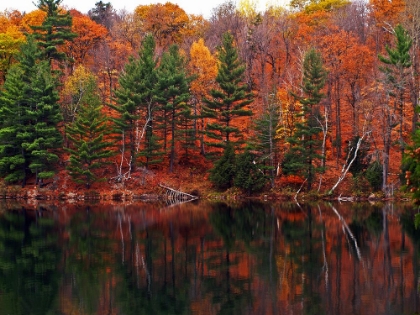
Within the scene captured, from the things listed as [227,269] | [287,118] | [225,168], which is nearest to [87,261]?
[227,269]

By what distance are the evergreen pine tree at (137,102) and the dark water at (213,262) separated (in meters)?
14.0

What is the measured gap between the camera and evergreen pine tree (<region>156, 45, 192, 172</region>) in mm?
52094

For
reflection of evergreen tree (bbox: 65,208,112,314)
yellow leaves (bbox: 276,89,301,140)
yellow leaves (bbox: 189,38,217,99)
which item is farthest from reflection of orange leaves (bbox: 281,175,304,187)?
reflection of evergreen tree (bbox: 65,208,112,314)

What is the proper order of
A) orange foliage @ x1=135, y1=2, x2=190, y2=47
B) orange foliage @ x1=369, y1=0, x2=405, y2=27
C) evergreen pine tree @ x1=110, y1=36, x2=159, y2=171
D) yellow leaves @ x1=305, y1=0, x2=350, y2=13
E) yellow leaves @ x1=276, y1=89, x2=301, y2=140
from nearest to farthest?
yellow leaves @ x1=276, y1=89, x2=301, y2=140, evergreen pine tree @ x1=110, y1=36, x2=159, y2=171, orange foliage @ x1=369, y1=0, x2=405, y2=27, orange foliage @ x1=135, y1=2, x2=190, y2=47, yellow leaves @ x1=305, y1=0, x2=350, y2=13

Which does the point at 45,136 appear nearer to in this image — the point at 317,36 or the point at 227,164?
the point at 227,164

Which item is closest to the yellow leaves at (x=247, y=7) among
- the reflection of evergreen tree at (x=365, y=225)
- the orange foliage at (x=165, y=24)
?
the orange foliage at (x=165, y=24)

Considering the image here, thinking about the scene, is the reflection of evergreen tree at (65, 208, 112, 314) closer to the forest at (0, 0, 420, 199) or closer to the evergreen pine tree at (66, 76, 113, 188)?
the evergreen pine tree at (66, 76, 113, 188)

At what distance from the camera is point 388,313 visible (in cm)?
1650

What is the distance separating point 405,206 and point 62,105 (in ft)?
114

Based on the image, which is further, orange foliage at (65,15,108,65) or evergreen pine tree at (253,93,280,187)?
orange foliage at (65,15,108,65)

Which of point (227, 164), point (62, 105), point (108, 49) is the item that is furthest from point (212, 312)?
point (108, 49)

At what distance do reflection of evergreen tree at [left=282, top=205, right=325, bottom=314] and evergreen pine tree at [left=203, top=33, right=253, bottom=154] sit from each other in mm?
16079

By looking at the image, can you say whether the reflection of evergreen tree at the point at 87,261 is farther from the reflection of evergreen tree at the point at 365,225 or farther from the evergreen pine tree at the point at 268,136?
the evergreen pine tree at the point at 268,136

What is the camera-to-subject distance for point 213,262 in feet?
79.2
